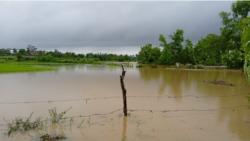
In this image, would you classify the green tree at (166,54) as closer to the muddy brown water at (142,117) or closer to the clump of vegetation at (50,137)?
the muddy brown water at (142,117)

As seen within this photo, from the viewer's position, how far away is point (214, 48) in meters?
32.0

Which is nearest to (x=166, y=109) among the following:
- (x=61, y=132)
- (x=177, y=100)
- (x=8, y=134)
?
(x=177, y=100)

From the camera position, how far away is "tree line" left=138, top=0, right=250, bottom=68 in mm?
27109

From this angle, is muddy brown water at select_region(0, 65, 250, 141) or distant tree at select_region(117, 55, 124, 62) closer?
muddy brown water at select_region(0, 65, 250, 141)

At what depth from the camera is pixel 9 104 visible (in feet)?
27.2

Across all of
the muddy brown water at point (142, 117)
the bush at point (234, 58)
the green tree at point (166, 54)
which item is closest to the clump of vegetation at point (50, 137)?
the muddy brown water at point (142, 117)

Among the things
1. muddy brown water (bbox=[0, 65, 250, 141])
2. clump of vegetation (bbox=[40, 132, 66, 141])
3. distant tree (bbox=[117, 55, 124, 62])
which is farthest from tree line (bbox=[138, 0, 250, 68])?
distant tree (bbox=[117, 55, 124, 62])

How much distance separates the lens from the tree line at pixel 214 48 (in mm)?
27109

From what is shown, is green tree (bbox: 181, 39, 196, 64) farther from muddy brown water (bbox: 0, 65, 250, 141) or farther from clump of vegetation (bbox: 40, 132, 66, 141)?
clump of vegetation (bbox: 40, 132, 66, 141)

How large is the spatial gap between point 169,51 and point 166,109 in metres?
32.6

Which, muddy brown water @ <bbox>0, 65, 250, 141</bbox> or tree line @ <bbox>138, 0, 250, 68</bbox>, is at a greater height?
tree line @ <bbox>138, 0, 250, 68</bbox>

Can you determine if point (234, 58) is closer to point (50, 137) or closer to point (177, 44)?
point (177, 44)

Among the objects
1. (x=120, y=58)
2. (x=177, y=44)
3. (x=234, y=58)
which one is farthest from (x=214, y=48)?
(x=120, y=58)

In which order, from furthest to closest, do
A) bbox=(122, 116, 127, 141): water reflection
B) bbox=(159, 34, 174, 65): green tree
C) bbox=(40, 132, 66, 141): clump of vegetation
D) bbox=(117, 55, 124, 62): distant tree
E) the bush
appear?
bbox=(117, 55, 124, 62): distant tree → bbox=(159, 34, 174, 65): green tree → the bush → bbox=(122, 116, 127, 141): water reflection → bbox=(40, 132, 66, 141): clump of vegetation
